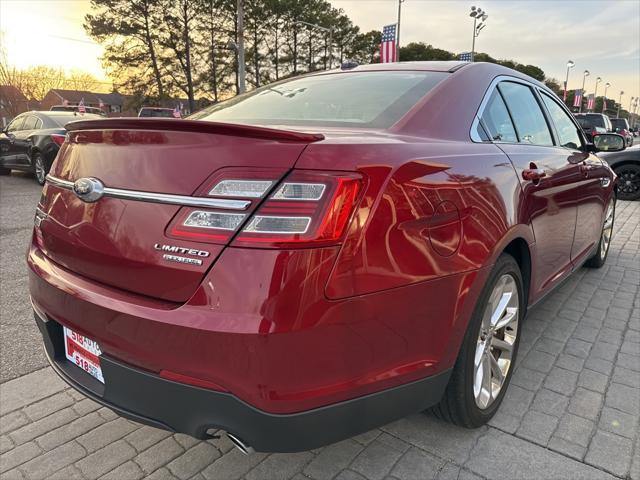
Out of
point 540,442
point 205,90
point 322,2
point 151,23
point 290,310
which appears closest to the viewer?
point 290,310

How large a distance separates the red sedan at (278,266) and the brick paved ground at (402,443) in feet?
0.77

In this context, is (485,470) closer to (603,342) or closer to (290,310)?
(290,310)

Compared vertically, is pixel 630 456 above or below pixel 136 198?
below

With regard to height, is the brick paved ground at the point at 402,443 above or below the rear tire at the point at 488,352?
below

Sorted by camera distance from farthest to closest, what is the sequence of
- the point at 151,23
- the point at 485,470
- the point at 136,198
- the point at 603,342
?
the point at 151,23, the point at 603,342, the point at 485,470, the point at 136,198

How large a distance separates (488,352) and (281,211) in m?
1.43

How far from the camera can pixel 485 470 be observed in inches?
80.7

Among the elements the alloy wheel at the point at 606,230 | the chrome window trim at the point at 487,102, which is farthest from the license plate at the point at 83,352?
the alloy wheel at the point at 606,230

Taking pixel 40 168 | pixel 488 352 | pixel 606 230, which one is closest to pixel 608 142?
pixel 606 230

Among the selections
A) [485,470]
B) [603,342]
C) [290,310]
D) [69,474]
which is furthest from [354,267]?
[603,342]

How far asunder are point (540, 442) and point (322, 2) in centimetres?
5043

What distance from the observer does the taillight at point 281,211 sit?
54.4 inches

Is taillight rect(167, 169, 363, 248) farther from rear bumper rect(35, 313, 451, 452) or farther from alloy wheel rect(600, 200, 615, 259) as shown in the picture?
alloy wheel rect(600, 200, 615, 259)

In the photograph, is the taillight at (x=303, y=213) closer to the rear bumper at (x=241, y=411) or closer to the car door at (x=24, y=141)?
the rear bumper at (x=241, y=411)
